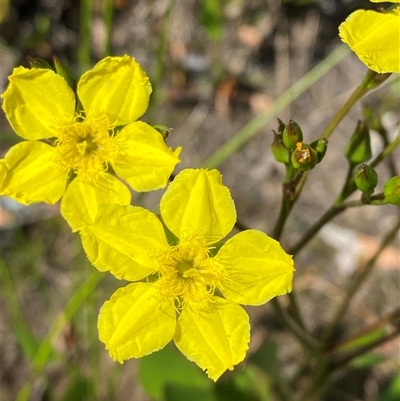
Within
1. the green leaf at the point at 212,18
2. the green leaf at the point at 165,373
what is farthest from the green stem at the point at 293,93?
the green leaf at the point at 165,373

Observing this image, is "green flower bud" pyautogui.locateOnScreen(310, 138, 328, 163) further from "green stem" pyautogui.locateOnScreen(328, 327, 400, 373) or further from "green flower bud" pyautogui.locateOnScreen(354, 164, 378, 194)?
"green stem" pyautogui.locateOnScreen(328, 327, 400, 373)

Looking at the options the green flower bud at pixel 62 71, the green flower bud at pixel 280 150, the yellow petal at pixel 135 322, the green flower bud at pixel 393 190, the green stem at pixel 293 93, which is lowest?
the green stem at pixel 293 93

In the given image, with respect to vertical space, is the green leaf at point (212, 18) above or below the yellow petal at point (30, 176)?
below

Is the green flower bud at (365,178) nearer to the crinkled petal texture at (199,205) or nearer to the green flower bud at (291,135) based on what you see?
the green flower bud at (291,135)

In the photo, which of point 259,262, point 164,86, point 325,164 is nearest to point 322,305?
point 325,164

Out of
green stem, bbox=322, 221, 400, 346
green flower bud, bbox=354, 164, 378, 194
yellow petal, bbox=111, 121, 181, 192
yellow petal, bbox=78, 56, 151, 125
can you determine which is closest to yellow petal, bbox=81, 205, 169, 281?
yellow petal, bbox=111, 121, 181, 192

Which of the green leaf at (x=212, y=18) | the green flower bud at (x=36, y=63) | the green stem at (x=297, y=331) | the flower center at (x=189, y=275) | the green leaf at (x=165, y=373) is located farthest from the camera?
the green leaf at (x=212, y=18)

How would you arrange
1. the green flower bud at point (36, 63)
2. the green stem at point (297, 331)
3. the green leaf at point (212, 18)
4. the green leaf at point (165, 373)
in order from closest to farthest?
1. the green flower bud at point (36, 63)
2. the green stem at point (297, 331)
3. the green leaf at point (165, 373)
4. the green leaf at point (212, 18)
